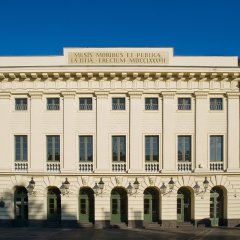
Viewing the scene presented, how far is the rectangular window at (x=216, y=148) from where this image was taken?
29953 mm

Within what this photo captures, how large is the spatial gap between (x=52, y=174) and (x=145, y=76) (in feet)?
36.7

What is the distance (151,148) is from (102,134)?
4294 mm

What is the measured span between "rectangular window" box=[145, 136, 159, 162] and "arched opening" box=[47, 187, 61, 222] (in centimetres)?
816

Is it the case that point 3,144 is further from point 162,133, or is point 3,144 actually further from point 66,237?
point 162,133

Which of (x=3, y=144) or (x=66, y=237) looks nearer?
(x=66, y=237)

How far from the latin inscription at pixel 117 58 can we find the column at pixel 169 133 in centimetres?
310

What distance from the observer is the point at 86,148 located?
2970 cm

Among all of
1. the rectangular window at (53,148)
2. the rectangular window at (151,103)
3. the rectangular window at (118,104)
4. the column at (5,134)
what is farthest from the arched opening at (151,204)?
the column at (5,134)

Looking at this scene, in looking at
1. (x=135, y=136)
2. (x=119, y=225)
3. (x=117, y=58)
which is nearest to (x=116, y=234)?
(x=119, y=225)

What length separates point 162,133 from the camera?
97.2ft

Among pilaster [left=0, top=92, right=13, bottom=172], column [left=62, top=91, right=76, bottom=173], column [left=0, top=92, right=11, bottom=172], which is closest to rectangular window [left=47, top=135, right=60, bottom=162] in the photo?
column [left=62, top=91, right=76, bottom=173]

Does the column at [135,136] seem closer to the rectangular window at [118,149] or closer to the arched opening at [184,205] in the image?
the rectangular window at [118,149]

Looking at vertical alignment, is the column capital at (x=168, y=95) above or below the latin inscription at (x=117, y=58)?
below

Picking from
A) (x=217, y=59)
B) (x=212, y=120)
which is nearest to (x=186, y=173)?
(x=212, y=120)
